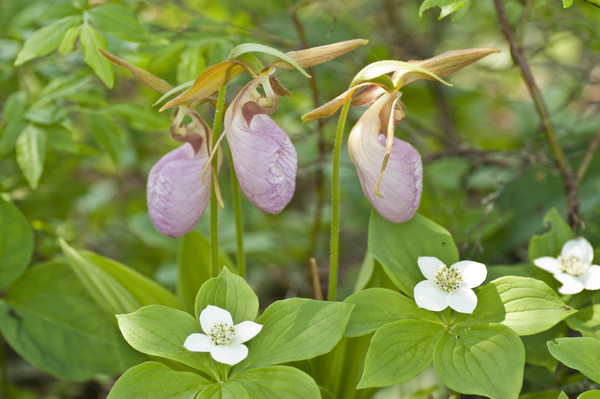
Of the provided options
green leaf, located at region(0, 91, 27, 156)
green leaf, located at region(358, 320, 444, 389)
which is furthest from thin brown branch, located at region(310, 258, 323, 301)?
green leaf, located at region(0, 91, 27, 156)

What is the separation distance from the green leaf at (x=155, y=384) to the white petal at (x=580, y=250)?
77cm

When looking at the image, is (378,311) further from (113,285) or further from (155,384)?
(113,285)

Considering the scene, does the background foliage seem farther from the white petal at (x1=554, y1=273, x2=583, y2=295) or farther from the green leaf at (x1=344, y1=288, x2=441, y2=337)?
the green leaf at (x1=344, y1=288, x2=441, y2=337)

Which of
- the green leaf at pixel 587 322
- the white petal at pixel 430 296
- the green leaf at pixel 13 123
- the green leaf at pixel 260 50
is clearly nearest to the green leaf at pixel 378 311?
the white petal at pixel 430 296

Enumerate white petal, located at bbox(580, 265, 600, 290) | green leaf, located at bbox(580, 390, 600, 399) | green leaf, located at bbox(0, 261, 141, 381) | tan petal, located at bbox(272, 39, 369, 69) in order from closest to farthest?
green leaf, located at bbox(580, 390, 600, 399) < tan petal, located at bbox(272, 39, 369, 69) < white petal, located at bbox(580, 265, 600, 290) < green leaf, located at bbox(0, 261, 141, 381)

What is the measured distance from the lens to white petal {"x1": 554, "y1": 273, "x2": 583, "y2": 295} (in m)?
1.05

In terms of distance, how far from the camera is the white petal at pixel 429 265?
1.04 m

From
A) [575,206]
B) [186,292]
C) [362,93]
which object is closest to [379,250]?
[362,93]

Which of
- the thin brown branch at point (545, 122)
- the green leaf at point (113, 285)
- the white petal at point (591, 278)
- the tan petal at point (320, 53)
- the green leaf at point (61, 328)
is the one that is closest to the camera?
the tan petal at point (320, 53)

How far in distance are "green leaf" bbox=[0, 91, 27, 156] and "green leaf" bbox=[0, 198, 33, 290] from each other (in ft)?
0.51

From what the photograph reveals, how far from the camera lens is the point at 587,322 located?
104 centimetres

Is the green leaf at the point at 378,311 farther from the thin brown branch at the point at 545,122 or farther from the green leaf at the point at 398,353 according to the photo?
the thin brown branch at the point at 545,122

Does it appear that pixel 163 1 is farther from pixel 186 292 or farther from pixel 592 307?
pixel 592 307

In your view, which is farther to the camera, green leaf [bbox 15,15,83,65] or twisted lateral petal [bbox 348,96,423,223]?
green leaf [bbox 15,15,83,65]
